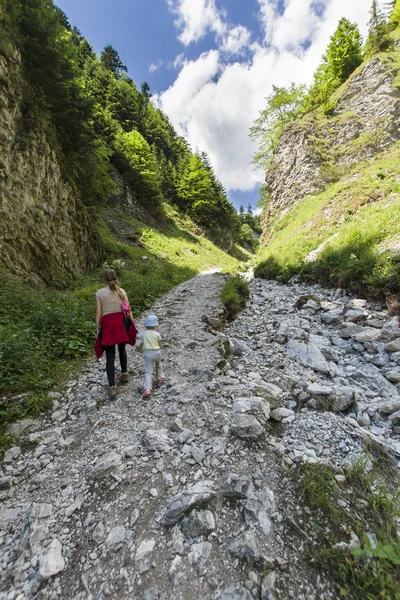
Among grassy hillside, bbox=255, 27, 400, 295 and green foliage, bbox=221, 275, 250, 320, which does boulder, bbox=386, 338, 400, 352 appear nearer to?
grassy hillside, bbox=255, 27, 400, 295

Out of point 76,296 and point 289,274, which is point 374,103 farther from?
point 76,296

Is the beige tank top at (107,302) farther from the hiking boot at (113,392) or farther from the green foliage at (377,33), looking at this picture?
the green foliage at (377,33)

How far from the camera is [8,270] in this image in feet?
27.6

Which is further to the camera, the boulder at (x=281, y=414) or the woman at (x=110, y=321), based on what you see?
the woman at (x=110, y=321)

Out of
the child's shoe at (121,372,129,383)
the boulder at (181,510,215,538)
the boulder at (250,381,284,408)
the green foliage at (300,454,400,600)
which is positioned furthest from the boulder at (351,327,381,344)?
the child's shoe at (121,372,129,383)

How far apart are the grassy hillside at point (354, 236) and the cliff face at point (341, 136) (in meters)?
1.92

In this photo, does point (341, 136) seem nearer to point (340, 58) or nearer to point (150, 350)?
point (340, 58)

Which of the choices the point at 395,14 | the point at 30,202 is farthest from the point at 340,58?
the point at 30,202

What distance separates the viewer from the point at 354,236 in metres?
10.1

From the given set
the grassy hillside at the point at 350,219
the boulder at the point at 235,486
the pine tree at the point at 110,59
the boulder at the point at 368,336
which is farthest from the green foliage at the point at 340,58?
the pine tree at the point at 110,59

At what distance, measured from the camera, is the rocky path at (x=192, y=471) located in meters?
2.16

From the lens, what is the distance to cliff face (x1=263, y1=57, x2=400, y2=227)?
19562mm

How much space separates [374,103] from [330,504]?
97.2 feet

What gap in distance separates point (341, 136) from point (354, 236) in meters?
18.7
